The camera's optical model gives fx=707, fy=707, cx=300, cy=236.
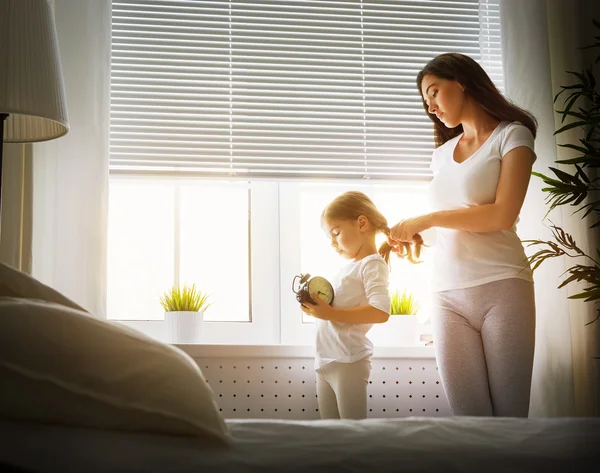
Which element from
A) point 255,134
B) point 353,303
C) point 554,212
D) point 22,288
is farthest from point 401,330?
point 22,288

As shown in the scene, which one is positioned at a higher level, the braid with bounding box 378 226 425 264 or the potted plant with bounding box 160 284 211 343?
the braid with bounding box 378 226 425 264

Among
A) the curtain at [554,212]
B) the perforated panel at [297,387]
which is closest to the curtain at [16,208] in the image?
the perforated panel at [297,387]

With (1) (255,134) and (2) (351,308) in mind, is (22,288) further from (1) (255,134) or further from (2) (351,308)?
(1) (255,134)

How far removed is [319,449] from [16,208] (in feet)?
5.79

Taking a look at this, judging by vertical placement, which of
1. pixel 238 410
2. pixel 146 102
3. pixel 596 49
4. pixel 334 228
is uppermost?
pixel 596 49

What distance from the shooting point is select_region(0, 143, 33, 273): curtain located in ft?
7.18

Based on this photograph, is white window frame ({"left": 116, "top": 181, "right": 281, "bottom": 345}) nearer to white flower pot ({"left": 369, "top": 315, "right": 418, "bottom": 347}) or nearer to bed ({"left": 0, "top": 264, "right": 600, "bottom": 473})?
white flower pot ({"left": 369, "top": 315, "right": 418, "bottom": 347})

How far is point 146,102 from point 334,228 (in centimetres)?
88

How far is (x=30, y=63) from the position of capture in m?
1.87

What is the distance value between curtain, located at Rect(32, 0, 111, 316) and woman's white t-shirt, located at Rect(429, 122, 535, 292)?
44.4 inches

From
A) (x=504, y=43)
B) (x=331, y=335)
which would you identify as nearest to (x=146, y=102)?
(x=331, y=335)

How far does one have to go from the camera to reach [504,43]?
8.75ft

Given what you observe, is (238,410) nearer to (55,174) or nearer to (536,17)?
(55,174)

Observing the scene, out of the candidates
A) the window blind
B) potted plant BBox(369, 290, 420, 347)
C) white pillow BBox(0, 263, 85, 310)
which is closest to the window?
the window blind
